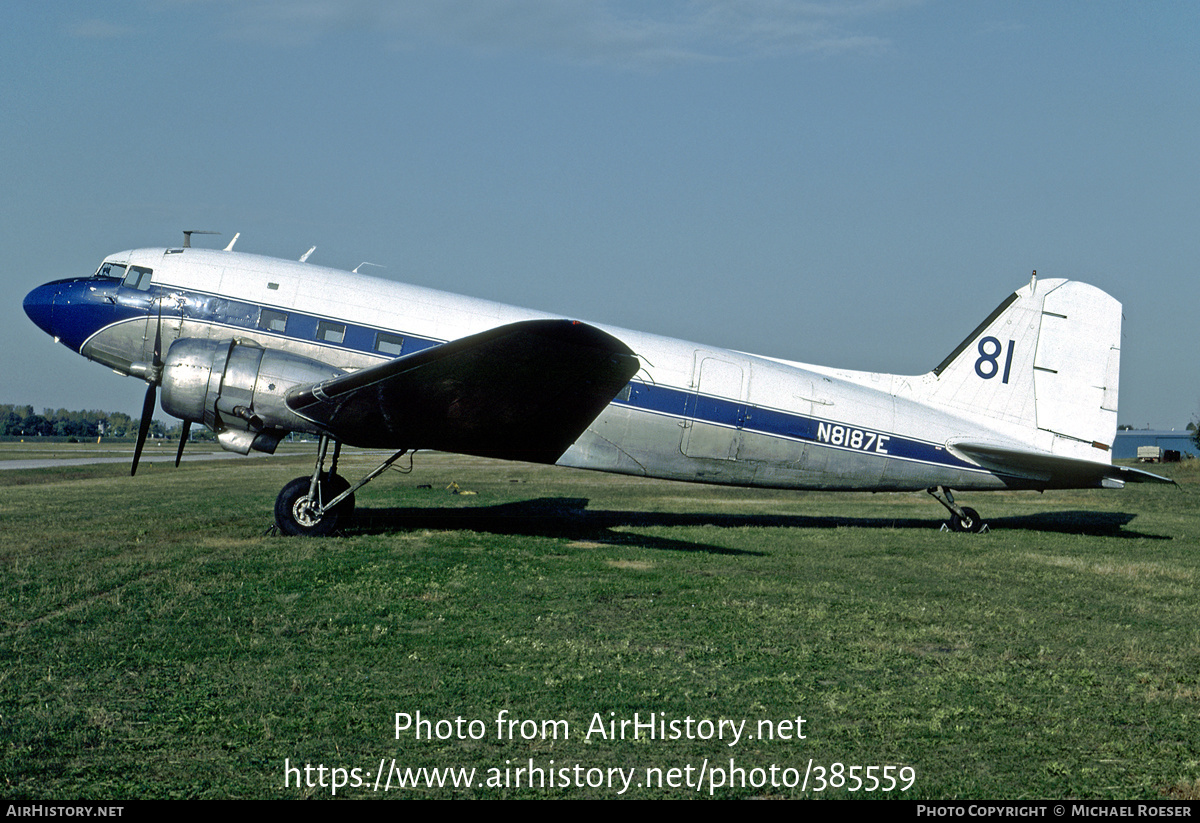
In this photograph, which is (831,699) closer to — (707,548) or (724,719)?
(724,719)

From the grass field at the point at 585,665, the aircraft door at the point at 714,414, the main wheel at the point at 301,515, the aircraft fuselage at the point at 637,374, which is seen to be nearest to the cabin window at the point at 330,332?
the aircraft fuselage at the point at 637,374

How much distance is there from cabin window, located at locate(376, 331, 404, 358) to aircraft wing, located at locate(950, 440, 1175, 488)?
31.3ft

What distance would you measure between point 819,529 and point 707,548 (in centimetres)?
366

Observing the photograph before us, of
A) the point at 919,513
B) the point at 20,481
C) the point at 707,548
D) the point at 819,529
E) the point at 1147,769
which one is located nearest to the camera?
the point at 1147,769

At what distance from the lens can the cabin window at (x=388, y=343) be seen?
13.0 metres

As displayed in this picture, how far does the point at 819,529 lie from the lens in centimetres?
1555

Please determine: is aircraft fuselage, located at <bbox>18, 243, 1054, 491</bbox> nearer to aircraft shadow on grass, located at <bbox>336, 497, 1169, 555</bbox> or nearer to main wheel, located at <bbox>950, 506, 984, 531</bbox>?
main wheel, located at <bbox>950, 506, 984, 531</bbox>

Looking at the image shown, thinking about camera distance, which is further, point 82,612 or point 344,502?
point 344,502

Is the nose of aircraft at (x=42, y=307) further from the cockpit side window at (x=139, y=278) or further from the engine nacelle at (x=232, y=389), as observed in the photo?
the engine nacelle at (x=232, y=389)


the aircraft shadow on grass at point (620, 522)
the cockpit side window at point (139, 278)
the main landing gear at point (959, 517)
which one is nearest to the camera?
the cockpit side window at point (139, 278)

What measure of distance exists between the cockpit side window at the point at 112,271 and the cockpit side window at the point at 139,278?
0.14 metres

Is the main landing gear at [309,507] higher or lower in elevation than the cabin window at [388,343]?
lower

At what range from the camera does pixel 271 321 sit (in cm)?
1295

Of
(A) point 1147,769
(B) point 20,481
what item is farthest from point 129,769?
(B) point 20,481
